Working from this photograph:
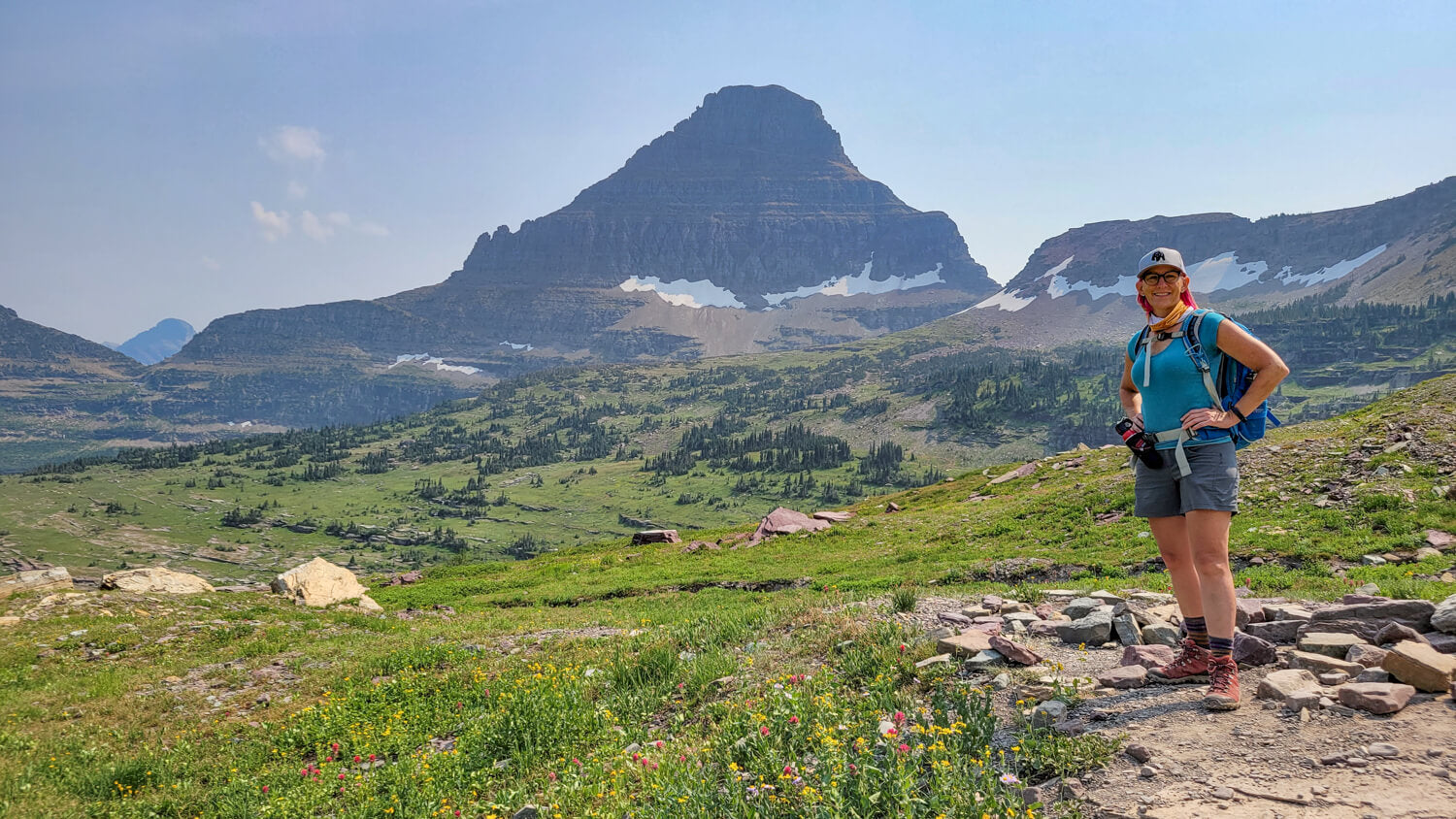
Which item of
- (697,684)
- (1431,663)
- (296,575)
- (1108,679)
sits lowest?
(296,575)

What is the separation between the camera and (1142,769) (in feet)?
17.7

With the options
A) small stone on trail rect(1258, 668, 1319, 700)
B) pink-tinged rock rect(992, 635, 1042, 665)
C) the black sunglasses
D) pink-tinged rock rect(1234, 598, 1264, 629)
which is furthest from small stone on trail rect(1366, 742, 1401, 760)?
the black sunglasses

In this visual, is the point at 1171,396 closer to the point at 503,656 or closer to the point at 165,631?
the point at 503,656

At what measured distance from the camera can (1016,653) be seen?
818 centimetres

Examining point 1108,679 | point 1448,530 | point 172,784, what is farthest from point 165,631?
point 1448,530

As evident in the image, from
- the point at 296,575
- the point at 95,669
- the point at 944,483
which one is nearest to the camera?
the point at 95,669

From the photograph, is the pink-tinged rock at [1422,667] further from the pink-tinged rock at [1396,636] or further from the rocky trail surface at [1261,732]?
the pink-tinged rock at [1396,636]

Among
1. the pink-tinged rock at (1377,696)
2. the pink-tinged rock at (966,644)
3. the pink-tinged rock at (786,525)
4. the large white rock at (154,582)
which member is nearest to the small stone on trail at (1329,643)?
the pink-tinged rock at (1377,696)

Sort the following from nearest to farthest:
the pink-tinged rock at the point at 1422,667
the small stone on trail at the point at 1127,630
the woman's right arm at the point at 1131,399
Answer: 1. the pink-tinged rock at the point at 1422,667
2. the woman's right arm at the point at 1131,399
3. the small stone on trail at the point at 1127,630

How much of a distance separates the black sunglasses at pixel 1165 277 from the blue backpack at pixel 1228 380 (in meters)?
0.50

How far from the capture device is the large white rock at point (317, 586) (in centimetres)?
2744

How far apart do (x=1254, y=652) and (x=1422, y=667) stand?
5.31 feet

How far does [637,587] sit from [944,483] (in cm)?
3899

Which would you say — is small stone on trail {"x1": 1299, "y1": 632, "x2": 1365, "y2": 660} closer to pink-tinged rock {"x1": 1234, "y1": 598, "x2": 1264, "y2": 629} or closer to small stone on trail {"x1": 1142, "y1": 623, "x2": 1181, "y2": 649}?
pink-tinged rock {"x1": 1234, "y1": 598, "x2": 1264, "y2": 629}
